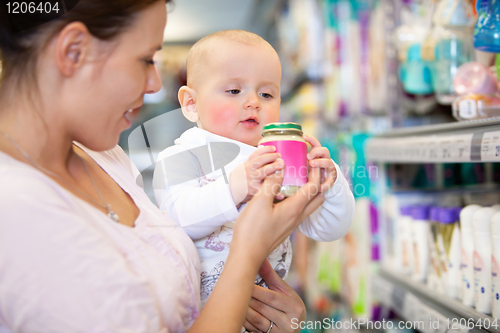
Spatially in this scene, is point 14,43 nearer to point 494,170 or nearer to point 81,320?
point 81,320

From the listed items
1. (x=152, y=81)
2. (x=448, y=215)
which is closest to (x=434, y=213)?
(x=448, y=215)

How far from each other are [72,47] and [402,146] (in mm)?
1176

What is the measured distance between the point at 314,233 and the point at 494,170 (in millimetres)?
1076

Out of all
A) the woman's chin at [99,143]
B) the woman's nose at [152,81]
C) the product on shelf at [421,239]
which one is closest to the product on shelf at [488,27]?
the product on shelf at [421,239]

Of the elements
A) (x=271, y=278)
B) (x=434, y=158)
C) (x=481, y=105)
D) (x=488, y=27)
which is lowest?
(x=271, y=278)

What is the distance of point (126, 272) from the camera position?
1.89ft

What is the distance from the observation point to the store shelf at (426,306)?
41.9 inches

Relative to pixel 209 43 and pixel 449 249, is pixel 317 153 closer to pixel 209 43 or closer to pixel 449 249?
pixel 209 43

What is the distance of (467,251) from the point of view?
44.9 inches

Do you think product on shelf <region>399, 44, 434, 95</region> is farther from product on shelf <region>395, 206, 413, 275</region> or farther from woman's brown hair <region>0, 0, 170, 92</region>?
woman's brown hair <region>0, 0, 170, 92</region>

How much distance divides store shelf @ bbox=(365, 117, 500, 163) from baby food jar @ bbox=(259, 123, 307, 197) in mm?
523

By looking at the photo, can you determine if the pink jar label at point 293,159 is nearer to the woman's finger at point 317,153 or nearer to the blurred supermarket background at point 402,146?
the woman's finger at point 317,153

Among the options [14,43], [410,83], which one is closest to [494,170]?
[410,83]

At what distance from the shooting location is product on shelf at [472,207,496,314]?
106 cm
